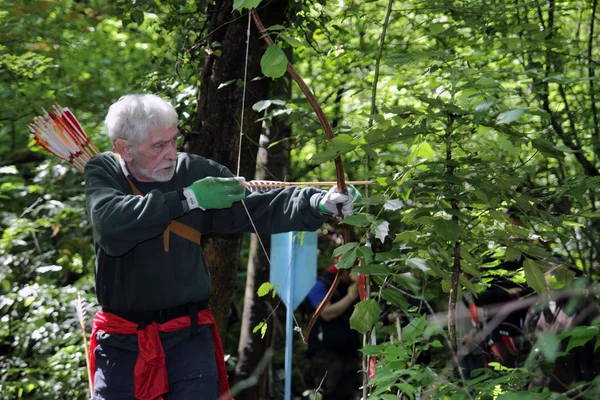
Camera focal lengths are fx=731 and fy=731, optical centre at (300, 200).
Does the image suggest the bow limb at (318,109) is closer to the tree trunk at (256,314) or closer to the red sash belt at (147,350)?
the red sash belt at (147,350)

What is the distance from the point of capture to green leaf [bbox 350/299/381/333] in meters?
2.44

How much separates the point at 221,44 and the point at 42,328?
2682 millimetres

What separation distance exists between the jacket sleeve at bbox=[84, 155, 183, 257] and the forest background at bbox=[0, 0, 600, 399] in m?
0.57

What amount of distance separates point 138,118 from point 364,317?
116cm

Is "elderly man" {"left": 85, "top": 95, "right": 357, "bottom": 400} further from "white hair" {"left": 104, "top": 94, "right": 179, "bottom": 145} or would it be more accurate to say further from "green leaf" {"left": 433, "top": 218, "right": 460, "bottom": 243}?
"green leaf" {"left": 433, "top": 218, "right": 460, "bottom": 243}

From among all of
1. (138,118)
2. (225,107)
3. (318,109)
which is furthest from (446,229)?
(225,107)

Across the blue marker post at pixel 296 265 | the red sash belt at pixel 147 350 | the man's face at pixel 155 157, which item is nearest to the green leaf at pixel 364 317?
the red sash belt at pixel 147 350

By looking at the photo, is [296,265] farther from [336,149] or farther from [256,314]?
[336,149]

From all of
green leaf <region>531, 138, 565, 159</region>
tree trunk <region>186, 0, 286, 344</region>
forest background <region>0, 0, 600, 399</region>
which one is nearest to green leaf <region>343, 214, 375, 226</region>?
forest background <region>0, 0, 600, 399</region>

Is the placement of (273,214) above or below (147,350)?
above

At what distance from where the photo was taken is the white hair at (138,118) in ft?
9.24

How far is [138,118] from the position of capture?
2828 millimetres

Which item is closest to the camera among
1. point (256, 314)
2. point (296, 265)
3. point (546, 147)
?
point (546, 147)

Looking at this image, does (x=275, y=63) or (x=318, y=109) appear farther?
(x=318, y=109)
